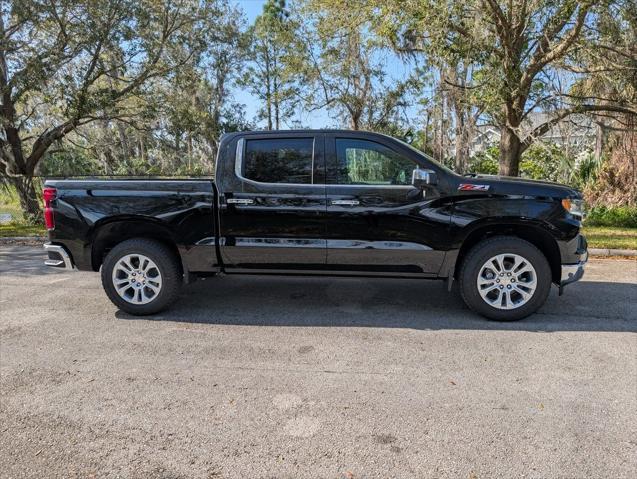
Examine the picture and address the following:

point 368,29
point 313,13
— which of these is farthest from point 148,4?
point 368,29

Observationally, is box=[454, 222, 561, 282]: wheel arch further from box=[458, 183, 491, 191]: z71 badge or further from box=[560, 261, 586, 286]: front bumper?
box=[458, 183, 491, 191]: z71 badge

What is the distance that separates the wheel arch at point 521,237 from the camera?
4.72m

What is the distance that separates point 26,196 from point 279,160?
40.2 feet

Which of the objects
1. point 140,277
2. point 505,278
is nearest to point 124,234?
point 140,277

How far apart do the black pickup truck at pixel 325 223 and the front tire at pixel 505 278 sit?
1cm

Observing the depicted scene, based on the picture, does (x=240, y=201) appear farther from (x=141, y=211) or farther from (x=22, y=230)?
(x=22, y=230)

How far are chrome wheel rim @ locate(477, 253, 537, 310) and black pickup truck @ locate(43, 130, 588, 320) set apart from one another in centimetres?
1

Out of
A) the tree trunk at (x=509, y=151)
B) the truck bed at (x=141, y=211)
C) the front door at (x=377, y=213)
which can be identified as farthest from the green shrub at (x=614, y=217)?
the truck bed at (x=141, y=211)

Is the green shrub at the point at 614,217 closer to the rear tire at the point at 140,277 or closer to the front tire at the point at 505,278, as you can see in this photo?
the front tire at the point at 505,278

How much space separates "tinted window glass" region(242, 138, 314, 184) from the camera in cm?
484

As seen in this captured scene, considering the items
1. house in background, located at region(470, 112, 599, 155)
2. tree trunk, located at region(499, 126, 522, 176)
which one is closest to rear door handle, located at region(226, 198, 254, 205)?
tree trunk, located at region(499, 126, 522, 176)

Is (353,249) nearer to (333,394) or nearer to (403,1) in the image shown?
(333,394)

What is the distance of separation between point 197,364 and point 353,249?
6.33 ft

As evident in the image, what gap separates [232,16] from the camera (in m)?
20.3
